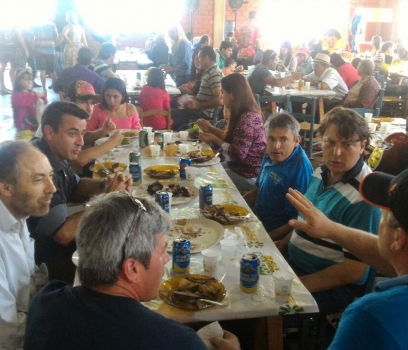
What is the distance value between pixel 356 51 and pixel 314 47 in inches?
124

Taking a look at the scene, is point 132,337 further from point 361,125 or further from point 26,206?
point 361,125

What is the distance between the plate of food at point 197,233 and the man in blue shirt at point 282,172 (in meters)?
0.62

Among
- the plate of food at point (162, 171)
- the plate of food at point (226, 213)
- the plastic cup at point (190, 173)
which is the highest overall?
the plastic cup at point (190, 173)

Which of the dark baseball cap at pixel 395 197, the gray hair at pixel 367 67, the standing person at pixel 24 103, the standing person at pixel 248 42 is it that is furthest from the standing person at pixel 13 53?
the dark baseball cap at pixel 395 197

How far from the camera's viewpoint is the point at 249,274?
5.39 feet

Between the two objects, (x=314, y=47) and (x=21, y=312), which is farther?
(x=314, y=47)

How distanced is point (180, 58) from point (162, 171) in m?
5.22

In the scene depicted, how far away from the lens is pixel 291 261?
7.82 feet

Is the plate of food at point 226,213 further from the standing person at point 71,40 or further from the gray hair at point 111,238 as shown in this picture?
the standing person at point 71,40

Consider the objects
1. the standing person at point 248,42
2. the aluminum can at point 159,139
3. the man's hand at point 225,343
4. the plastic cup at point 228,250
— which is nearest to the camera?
the man's hand at point 225,343

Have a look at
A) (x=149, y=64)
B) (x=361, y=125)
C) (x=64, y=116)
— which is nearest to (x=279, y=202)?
(x=361, y=125)

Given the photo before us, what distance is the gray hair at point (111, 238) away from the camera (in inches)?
46.8

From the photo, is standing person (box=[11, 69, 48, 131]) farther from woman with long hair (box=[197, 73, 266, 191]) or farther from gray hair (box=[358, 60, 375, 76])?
gray hair (box=[358, 60, 375, 76])

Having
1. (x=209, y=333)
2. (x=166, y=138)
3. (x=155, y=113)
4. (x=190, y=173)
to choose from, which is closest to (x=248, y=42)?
(x=155, y=113)
